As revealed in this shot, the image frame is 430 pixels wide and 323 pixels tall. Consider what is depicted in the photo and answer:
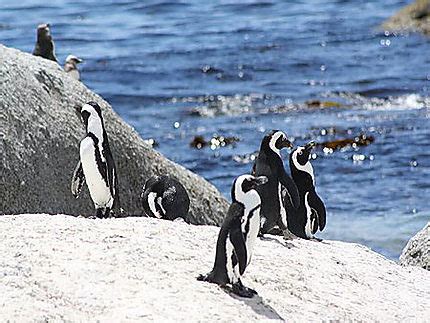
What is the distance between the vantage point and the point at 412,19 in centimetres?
3041

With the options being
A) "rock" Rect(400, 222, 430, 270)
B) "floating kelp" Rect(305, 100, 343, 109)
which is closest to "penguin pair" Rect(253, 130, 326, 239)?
"rock" Rect(400, 222, 430, 270)

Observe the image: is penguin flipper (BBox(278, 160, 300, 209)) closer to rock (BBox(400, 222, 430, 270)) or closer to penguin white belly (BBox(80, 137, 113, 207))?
penguin white belly (BBox(80, 137, 113, 207))

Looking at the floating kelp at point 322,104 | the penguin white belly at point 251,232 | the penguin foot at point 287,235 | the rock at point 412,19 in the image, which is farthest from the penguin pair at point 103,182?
the rock at point 412,19

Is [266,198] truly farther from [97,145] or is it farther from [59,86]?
[59,86]

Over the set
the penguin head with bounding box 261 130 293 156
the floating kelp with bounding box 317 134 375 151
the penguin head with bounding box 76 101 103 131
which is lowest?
the floating kelp with bounding box 317 134 375 151

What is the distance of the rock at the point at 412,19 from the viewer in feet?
97.9

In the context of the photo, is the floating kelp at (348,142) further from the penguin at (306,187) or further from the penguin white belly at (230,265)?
the penguin white belly at (230,265)

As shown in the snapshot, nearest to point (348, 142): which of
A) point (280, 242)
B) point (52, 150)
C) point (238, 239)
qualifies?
point (52, 150)

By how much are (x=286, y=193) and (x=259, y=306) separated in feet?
6.57

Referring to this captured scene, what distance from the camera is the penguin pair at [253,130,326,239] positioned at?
8.79 m

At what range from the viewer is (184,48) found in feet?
93.9

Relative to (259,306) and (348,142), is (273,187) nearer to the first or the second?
(259,306)

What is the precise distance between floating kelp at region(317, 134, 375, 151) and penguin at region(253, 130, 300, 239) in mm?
9864

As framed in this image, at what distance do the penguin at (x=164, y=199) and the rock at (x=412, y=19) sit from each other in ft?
68.8
